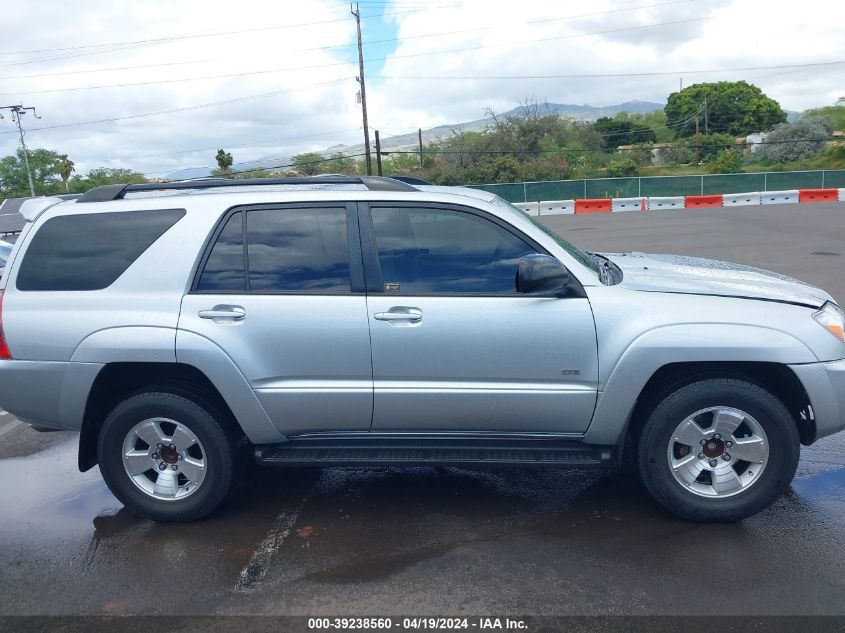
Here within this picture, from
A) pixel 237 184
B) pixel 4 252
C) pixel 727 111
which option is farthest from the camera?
pixel 727 111

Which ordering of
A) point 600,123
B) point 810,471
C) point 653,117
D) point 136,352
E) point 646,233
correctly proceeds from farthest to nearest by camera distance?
point 653,117 → point 600,123 → point 646,233 → point 810,471 → point 136,352

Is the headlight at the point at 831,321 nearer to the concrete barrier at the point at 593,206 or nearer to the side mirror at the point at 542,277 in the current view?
the side mirror at the point at 542,277

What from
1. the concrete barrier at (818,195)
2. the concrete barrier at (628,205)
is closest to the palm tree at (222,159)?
the concrete barrier at (628,205)

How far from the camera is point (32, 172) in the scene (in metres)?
55.0

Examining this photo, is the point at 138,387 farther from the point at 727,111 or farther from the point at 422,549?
the point at 727,111

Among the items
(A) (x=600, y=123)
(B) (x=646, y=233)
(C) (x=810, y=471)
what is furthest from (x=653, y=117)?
(C) (x=810, y=471)

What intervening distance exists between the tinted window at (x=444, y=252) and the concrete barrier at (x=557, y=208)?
2594 centimetres

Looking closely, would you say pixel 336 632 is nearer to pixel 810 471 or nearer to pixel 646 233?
pixel 810 471

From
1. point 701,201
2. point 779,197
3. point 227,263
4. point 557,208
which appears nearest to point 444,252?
point 227,263

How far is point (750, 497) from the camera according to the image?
4102 mm

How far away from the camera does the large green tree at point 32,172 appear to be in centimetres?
5272

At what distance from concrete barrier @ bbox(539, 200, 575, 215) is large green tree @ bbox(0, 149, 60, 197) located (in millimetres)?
36837

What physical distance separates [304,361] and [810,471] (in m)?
3.28

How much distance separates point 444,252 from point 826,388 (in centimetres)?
213
